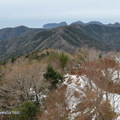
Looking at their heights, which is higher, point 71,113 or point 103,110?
point 103,110

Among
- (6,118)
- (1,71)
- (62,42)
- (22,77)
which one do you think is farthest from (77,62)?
(62,42)

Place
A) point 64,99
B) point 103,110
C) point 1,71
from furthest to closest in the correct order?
point 1,71, point 64,99, point 103,110

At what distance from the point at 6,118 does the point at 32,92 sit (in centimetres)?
438

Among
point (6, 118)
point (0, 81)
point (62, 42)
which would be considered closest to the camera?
point (6, 118)

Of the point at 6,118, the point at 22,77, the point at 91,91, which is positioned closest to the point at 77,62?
the point at 22,77

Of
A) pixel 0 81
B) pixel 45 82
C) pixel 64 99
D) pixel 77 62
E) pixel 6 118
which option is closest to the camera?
pixel 64 99

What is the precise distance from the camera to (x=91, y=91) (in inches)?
664

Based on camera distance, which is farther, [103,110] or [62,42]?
[62,42]

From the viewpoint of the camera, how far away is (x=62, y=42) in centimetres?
13162

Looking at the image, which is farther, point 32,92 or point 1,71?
point 1,71

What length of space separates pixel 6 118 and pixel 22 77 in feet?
17.1

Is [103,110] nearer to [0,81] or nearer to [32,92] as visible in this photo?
[32,92]

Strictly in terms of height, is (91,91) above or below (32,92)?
above

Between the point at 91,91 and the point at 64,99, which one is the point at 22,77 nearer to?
the point at 64,99
